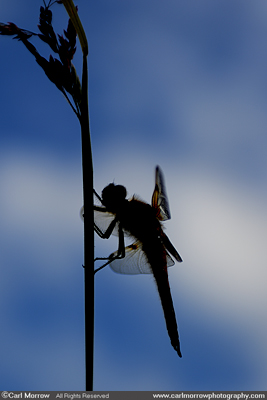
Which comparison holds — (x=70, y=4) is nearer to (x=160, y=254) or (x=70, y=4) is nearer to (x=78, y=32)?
(x=78, y=32)

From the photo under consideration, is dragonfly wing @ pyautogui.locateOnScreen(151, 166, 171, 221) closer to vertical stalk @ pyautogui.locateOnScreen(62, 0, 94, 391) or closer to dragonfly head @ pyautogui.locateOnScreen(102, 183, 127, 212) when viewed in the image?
dragonfly head @ pyautogui.locateOnScreen(102, 183, 127, 212)

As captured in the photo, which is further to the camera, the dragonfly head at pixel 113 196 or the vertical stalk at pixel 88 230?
the dragonfly head at pixel 113 196

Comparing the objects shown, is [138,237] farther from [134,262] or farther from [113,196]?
[113,196]

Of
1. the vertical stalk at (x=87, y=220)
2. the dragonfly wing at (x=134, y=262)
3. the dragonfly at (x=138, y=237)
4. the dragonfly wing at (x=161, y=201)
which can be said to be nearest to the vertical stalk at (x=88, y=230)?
the vertical stalk at (x=87, y=220)

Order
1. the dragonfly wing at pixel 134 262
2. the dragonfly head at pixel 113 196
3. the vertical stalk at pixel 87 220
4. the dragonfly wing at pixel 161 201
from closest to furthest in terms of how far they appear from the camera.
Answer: the vertical stalk at pixel 87 220
the dragonfly head at pixel 113 196
the dragonfly wing at pixel 134 262
the dragonfly wing at pixel 161 201

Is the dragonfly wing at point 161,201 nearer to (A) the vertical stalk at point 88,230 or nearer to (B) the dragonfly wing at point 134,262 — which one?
(B) the dragonfly wing at point 134,262
